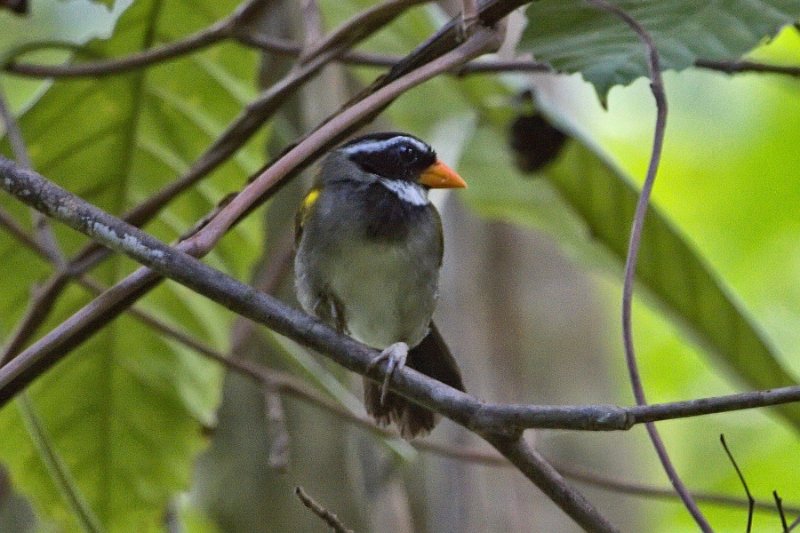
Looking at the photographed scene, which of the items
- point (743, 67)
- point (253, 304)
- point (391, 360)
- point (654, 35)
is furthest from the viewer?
point (743, 67)

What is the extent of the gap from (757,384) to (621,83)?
942mm

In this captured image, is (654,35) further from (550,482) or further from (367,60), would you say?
(550,482)

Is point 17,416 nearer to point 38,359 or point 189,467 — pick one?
point 189,467

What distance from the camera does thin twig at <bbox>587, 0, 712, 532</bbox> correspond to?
1.33 metres

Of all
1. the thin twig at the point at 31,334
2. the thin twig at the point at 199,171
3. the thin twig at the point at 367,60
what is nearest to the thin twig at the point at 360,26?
the thin twig at the point at 199,171

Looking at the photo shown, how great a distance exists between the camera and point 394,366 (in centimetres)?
126

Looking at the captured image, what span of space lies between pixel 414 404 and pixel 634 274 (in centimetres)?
46

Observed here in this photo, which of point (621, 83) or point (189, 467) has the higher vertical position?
point (621, 83)

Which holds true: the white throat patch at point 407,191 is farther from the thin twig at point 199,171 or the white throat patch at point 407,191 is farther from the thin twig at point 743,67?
the thin twig at point 743,67

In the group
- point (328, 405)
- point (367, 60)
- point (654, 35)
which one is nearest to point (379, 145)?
point (367, 60)

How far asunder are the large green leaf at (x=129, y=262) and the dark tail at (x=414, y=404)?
55 cm

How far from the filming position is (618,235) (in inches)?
101

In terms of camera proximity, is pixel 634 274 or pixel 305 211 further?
pixel 305 211

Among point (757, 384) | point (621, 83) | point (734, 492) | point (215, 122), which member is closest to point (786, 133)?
point (734, 492)
